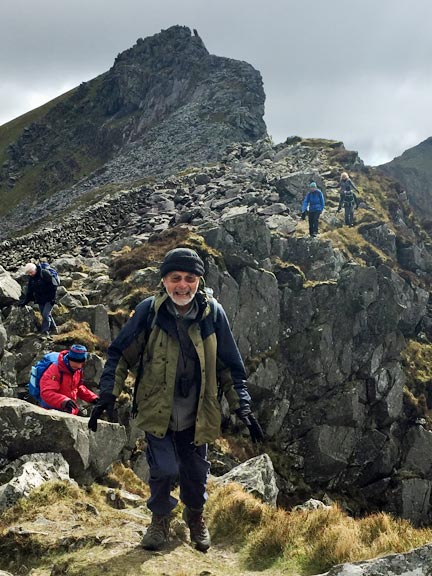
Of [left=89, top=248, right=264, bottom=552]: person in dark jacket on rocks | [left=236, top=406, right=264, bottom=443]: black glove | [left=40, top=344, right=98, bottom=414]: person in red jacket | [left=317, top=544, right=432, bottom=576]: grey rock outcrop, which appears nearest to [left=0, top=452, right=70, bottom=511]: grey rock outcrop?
[left=40, top=344, right=98, bottom=414]: person in red jacket

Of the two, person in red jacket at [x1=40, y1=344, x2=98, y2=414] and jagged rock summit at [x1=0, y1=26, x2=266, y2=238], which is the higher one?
jagged rock summit at [x1=0, y1=26, x2=266, y2=238]

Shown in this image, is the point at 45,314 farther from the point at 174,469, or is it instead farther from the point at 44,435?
the point at 174,469

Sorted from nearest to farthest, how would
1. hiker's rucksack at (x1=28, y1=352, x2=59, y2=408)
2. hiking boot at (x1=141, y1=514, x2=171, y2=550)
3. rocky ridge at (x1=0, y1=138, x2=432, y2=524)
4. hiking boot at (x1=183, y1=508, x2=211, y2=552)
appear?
hiking boot at (x1=141, y1=514, x2=171, y2=550), hiking boot at (x1=183, y1=508, x2=211, y2=552), hiker's rucksack at (x1=28, y1=352, x2=59, y2=408), rocky ridge at (x1=0, y1=138, x2=432, y2=524)

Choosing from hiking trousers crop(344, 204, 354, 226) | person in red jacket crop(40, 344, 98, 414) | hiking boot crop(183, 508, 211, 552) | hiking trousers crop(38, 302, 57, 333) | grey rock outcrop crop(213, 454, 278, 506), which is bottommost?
grey rock outcrop crop(213, 454, 278, 506)

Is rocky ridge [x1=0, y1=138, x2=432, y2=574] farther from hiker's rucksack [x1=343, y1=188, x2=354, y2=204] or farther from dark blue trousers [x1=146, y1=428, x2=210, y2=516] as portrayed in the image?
dark blue trousers [x1=146, y1=428, x2=210, y2=516]

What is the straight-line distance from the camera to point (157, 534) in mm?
6496

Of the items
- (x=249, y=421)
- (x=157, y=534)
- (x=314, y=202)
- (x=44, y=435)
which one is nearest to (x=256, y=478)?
(x=44, y=435)

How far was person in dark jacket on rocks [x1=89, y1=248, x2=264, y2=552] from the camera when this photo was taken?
6.57 meters

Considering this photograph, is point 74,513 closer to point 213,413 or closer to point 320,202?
point 213,413

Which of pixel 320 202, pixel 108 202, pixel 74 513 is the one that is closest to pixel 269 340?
pixel 320 202

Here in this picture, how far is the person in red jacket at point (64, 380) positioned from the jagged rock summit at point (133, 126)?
62689 mm

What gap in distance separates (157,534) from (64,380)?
559 cm

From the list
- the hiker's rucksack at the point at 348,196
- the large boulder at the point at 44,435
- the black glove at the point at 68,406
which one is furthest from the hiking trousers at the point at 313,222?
the large boulder at the point at 44,435

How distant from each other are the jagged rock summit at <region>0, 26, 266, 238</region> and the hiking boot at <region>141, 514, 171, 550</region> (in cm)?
6746
